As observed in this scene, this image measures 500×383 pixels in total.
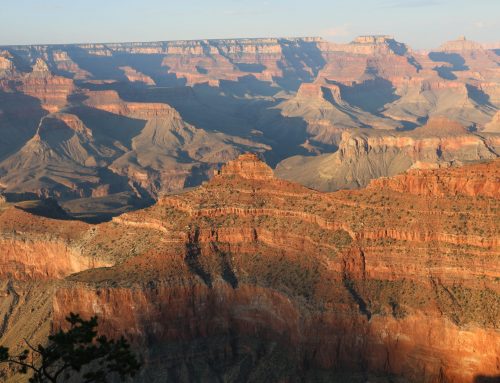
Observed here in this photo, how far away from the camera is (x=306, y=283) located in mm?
66062

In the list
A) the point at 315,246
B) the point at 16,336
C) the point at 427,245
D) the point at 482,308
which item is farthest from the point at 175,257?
the point at 482,308

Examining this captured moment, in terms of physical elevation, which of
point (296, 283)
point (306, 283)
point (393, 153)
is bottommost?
point (393, 153)

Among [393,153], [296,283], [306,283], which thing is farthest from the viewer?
[393,153]

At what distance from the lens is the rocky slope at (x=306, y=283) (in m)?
61.1

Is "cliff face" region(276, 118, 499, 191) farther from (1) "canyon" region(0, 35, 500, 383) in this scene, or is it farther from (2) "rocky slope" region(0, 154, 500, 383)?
(2) "rocky slope" region(0, 154, 500, 383)

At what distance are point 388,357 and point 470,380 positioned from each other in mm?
7415

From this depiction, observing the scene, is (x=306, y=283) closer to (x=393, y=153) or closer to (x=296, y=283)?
(x=296, y=283)

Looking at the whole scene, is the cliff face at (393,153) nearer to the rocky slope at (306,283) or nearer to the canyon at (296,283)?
the canyon at (296,283)

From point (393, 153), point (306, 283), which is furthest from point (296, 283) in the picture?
point (393, 153)

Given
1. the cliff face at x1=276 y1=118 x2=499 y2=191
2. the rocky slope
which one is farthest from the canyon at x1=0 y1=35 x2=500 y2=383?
the cliff face at x1=276 y1=118 x2=499 y2=191

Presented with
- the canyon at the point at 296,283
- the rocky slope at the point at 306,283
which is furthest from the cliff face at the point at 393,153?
the rocky slope at the point at 306,283

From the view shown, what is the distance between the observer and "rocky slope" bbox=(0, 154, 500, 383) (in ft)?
200

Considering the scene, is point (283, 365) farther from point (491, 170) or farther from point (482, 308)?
point (491, 170)

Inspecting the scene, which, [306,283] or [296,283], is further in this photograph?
[296,283]
